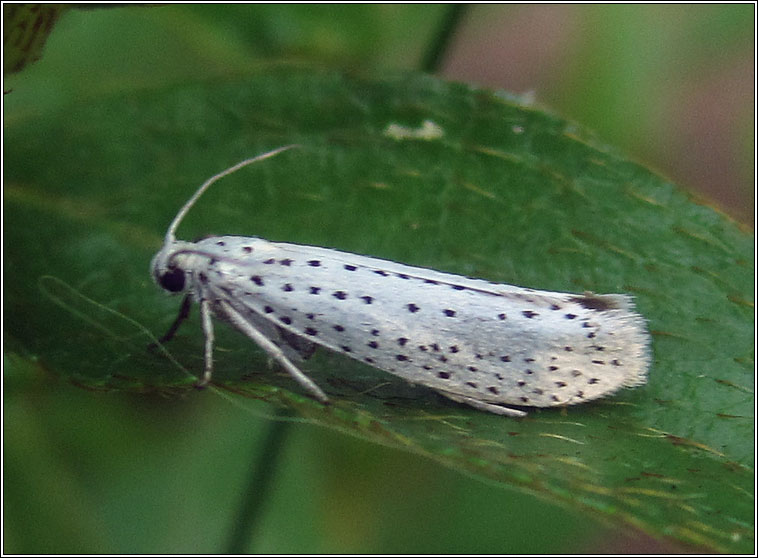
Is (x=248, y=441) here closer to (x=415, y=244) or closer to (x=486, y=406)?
(x=415, y=244)

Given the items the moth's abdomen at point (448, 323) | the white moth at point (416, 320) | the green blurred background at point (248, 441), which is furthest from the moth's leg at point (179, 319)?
the green blurred background at point (248, 441)

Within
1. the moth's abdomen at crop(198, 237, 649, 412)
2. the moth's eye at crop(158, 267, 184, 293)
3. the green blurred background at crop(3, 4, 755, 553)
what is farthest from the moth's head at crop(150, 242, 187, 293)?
the green blurred background at crop(3, 4, 755, 553)

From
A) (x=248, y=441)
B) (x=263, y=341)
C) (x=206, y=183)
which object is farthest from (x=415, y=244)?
(x=248, y=441)

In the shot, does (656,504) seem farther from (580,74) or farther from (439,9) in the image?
(580,74)

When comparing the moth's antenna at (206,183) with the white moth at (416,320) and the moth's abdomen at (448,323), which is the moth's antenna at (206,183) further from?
the moth's abdomen at (448,323)

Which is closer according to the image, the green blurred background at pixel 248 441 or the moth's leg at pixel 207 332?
the moth's leg at pixel 207 332
